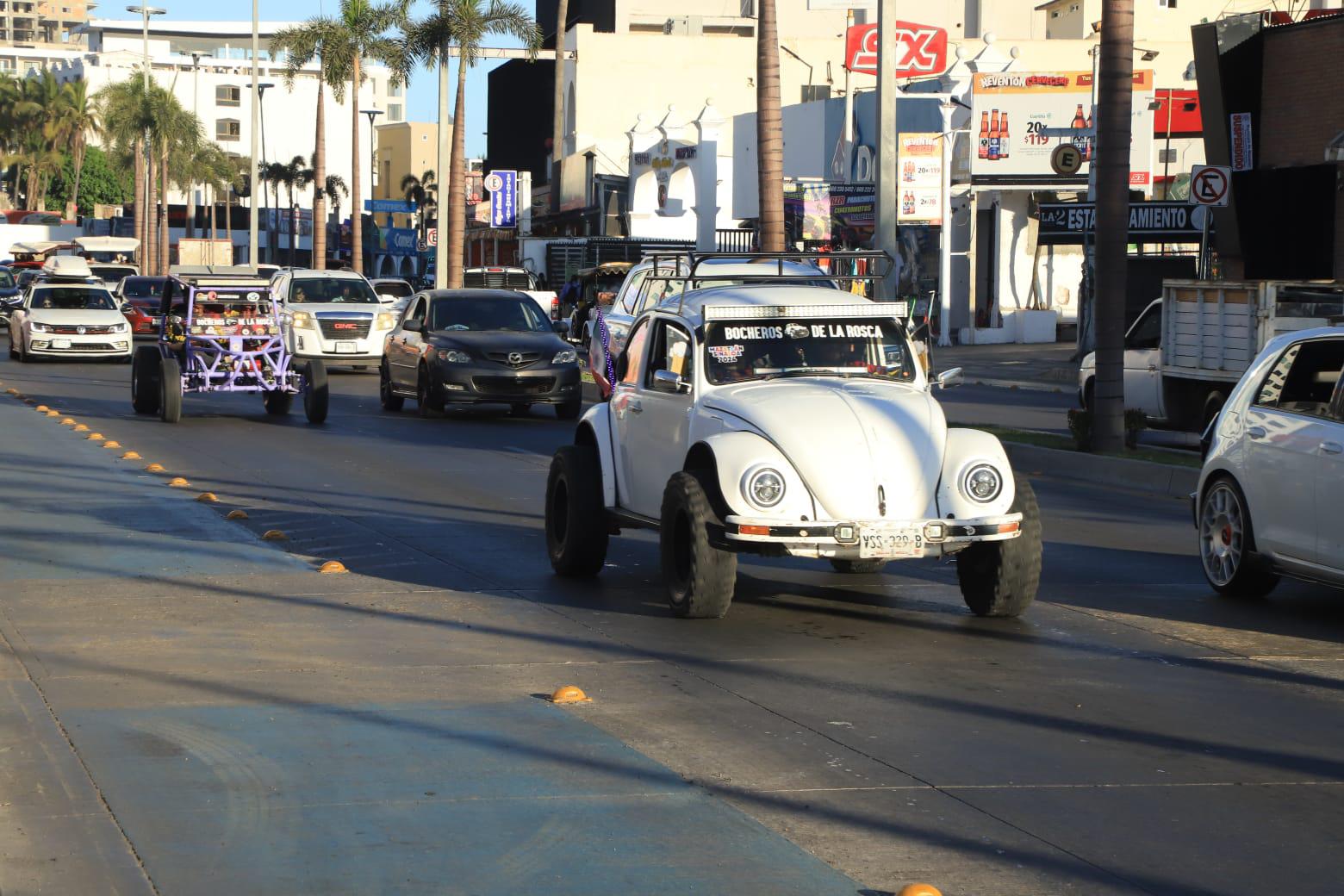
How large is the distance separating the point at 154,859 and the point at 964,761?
307 cm

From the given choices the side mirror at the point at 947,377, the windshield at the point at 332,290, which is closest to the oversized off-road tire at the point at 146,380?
the windshield at the point at 332,290

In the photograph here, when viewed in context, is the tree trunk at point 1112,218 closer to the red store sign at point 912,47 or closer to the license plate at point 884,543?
the license plate at point 884,543

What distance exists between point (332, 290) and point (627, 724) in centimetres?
2545

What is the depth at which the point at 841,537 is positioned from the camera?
30.7 feet

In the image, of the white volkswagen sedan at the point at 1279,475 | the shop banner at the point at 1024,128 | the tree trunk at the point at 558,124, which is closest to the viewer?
the white volkswagen sedan at the point at 1279,475

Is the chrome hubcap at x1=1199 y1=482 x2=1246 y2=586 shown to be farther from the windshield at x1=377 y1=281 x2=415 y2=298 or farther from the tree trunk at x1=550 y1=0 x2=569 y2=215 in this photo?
the tree trunk at x1=550 y1=0 x2=569 y2=215

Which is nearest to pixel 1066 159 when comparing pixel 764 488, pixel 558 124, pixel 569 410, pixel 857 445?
pixel 569 410

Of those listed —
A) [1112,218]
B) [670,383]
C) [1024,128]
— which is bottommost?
[670,383]

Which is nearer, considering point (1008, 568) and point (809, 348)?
point (1008, 568)

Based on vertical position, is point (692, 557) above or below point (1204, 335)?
below

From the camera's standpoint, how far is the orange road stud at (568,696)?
26.2 ft

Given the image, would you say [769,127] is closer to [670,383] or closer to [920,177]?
[920,177]

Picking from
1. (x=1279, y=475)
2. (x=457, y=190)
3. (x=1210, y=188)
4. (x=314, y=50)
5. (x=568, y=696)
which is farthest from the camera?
(x=314, y=50)

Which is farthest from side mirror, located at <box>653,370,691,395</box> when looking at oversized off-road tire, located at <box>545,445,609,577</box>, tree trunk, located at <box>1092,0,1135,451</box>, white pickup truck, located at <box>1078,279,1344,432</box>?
white pickup truck, located at <box>1078,279,1344,432</box>
